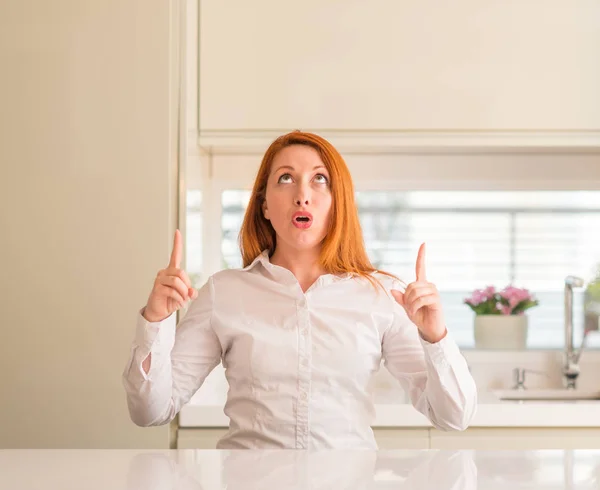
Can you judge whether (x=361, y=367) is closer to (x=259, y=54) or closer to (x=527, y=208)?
(x=259, y=54)

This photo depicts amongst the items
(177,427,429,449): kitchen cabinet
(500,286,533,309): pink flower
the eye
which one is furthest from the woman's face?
(500,286,533,309): pink flower

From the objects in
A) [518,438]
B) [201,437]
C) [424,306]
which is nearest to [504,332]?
[518,438]

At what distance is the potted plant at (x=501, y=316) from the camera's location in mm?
2580

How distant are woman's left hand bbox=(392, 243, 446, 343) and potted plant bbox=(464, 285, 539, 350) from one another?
1353 mm

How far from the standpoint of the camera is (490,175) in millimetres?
2639

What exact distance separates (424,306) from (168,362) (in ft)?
1.48

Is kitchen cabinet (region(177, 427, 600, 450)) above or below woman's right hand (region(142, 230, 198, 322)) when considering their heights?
below

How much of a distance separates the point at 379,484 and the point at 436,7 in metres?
1.64

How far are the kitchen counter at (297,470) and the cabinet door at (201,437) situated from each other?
2.85 feet

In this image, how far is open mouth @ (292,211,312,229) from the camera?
1.46 meters

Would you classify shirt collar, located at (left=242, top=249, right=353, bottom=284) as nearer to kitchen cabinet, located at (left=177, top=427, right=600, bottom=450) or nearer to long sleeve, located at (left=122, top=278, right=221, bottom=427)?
long sleeve, located at (left=122, top=278, right=221, bottom=427)

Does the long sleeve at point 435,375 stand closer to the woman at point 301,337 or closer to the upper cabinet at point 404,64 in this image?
the woman at point 301,337

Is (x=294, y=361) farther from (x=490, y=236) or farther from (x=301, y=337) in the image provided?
(x=490, y=236)

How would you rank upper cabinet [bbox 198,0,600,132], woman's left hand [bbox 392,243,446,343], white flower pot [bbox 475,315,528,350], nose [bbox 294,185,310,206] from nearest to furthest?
woman's left hand [bbox 392,243,446,343]
nose [bbox 294,185,310,206]
upper cabinet [bbox 198,0,600,132]
white flower pot [bbox 475,315,528,350]
